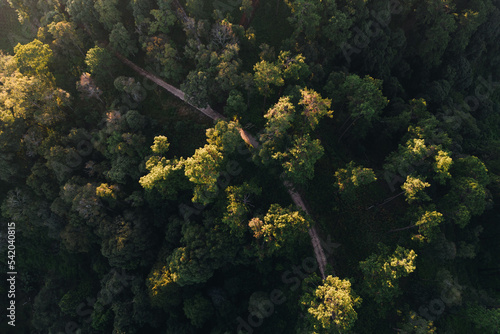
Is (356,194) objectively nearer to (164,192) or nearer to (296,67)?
(296,67)

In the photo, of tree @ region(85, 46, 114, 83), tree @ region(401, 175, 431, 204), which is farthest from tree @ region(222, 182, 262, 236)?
tree @ region(85, 46, 114, 83)

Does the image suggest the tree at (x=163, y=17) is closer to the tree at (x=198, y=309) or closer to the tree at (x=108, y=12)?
the tree at (x=108, y=12)

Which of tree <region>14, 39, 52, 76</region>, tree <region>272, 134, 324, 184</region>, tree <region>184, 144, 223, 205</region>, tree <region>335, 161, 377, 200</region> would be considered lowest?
tree <region>335, 161, 377, 200</region>

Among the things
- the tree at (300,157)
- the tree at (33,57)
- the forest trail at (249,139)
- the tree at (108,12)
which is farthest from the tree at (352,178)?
the tree at (33,57)

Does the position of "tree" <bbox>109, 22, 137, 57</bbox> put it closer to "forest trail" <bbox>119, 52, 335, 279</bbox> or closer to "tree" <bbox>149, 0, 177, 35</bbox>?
"forest trail" <bbox>119, 52, 335, 279</bbox>

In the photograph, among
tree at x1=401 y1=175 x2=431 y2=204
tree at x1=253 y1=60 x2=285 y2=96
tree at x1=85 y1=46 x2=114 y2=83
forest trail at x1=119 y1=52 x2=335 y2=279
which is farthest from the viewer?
tree at x1=85 y1=46 x2=114 y2=83

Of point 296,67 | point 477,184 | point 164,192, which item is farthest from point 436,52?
point 164,192
